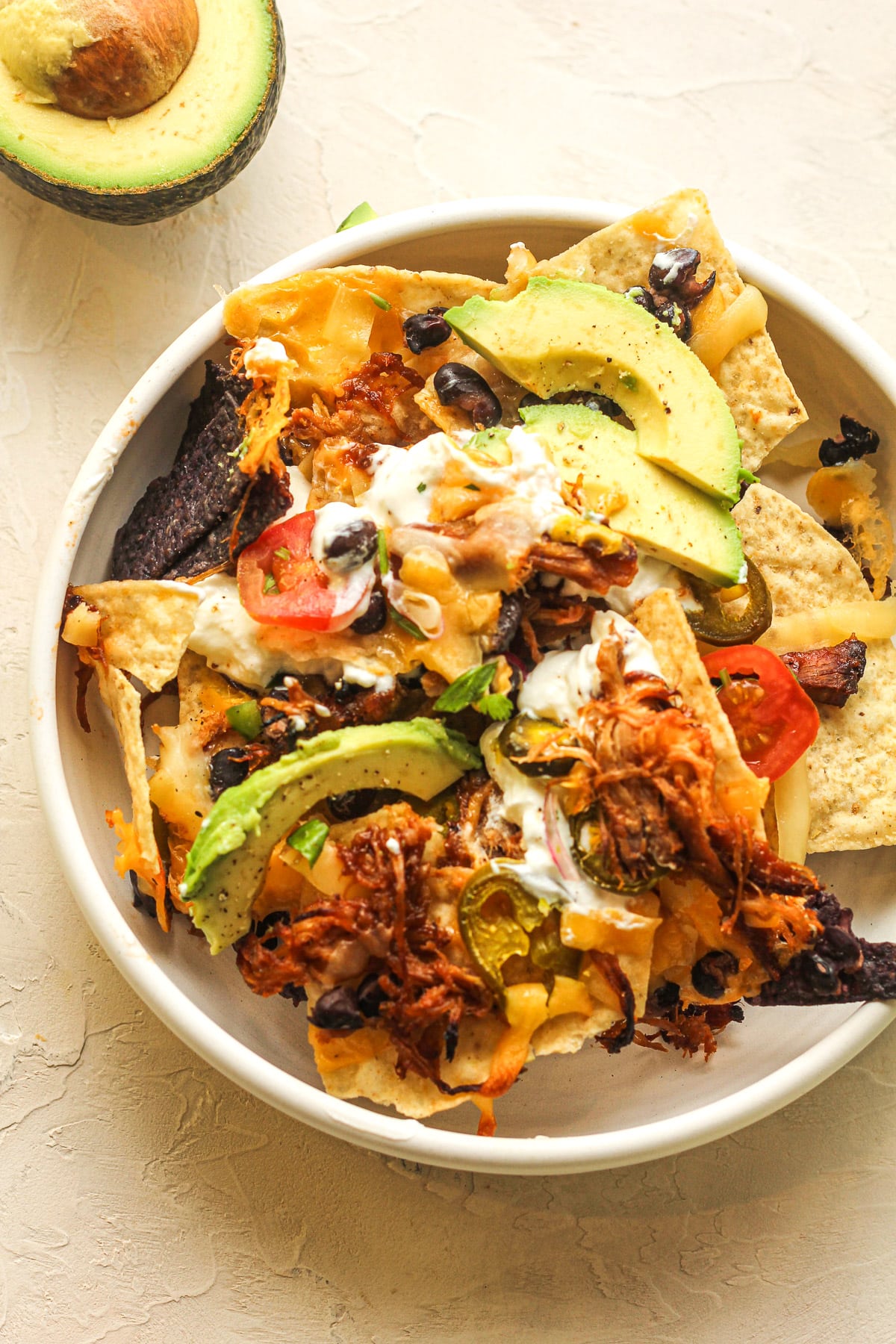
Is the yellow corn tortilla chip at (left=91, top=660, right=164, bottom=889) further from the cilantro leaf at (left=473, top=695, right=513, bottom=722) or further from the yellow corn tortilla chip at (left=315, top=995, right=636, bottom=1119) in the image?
the cilantro leaf at (left=473, top=695, right=513, bottom=722)

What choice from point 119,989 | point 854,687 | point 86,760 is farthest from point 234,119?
point 119,989

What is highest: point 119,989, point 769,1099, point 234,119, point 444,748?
point 234,119

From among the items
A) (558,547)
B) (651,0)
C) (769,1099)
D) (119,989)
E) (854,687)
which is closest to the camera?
(558,547)

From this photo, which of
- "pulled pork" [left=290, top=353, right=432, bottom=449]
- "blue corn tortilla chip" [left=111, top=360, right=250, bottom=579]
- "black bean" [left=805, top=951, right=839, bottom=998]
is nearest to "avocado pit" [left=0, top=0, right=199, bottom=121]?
"blue corn tortilla chip" [left=111, top=360, right=250, bottom=579]

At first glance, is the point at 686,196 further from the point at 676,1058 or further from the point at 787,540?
the point at 676,1058

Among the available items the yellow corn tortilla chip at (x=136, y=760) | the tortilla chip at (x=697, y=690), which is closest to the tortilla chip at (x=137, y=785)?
the yellow corn tortilla chip at (x=136, y=760)

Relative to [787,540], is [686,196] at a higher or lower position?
higher

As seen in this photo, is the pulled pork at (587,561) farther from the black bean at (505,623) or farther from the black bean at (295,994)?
the black bean at (295,994)
